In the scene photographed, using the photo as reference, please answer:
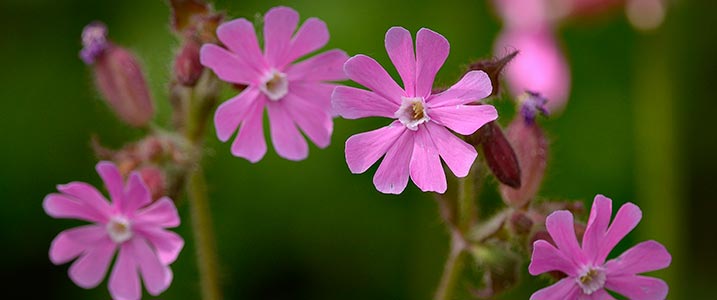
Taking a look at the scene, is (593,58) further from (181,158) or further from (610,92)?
(181,158)

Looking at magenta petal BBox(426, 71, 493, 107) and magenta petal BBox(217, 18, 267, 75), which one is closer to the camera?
magenta petal BBox(426, 71, 493, 107)

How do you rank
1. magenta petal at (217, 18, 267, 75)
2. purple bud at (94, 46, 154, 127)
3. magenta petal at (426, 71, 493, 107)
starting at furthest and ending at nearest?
1. purple bud at (94, 46, 154, 127)
2. magenta petal at (217, 18, 267, 75)
3. magenta petal at (426, 71, 493, 107)

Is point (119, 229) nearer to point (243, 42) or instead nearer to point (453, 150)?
point (243, 42)

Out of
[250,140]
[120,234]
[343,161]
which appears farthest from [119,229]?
[343,161]

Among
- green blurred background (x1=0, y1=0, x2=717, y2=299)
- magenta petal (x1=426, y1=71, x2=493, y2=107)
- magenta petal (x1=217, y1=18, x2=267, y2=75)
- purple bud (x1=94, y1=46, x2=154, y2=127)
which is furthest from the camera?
green blurred background (x1=0, y1=0, x2=717, y2=299)

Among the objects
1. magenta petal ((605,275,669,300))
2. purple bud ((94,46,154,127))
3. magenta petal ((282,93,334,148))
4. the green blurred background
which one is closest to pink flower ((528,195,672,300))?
magenta petal ((605,275,669,300))

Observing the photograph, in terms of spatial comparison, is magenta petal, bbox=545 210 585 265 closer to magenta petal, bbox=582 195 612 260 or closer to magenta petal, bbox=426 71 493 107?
magenta petal, bbox=582 195 612 260

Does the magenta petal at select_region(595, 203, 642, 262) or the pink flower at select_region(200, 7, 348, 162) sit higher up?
the pink flower at select_region(200, 7, 348, 162)
